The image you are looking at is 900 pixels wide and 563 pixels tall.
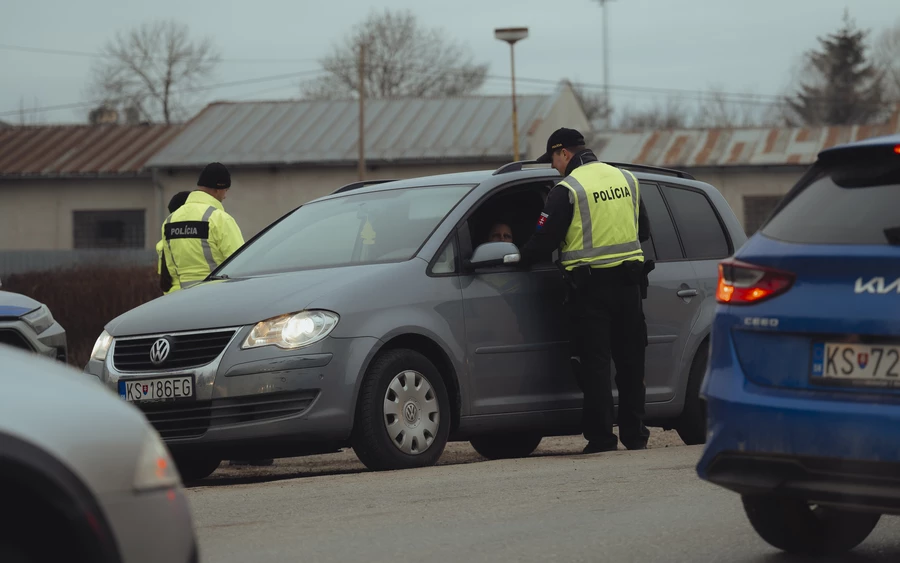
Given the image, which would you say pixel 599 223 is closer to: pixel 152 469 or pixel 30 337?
pixel 30 337

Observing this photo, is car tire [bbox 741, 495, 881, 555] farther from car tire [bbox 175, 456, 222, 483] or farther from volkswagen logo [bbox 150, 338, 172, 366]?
car tire [bbox 175, 456, 222, 483]

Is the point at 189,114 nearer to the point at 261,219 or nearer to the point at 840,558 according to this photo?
the point at 261,219

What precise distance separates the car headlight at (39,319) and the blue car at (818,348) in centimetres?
648

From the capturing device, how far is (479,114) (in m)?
41.1

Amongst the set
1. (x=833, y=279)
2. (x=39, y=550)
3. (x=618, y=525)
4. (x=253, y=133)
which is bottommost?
(x=618, y=525)

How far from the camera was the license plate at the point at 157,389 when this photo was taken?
7.55 meters

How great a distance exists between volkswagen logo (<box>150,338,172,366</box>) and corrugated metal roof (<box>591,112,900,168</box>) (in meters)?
32.6

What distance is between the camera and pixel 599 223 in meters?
8.66

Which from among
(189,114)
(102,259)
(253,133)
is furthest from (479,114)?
(189,114)

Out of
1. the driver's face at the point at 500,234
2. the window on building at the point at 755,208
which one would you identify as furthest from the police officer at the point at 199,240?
the window on building at the point at 755,208

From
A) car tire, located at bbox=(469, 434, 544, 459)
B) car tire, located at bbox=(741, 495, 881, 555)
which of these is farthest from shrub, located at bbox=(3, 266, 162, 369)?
car tire, located at bbox=(741, 495, 881, 555)

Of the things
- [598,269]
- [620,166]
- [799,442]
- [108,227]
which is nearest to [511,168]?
[620,166]

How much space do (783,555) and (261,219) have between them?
118ft

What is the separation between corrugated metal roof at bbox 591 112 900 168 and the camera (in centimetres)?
4019
